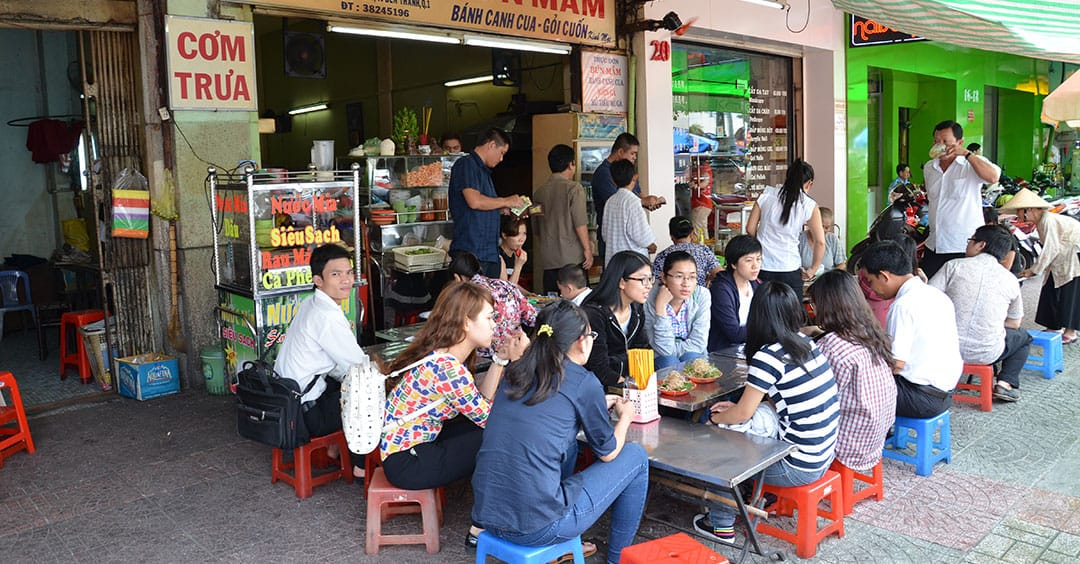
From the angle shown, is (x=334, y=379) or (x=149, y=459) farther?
(x=149, y=459)

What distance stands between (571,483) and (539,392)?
0.43 meters

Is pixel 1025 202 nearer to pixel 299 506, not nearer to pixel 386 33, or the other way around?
pixel 386 33

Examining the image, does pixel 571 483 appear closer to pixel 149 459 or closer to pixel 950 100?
pixel 149 459

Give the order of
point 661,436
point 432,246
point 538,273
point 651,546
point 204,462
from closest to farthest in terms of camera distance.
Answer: point 651,546 → point 661,436 → point 204,462 → point 432,246 → point 538,273

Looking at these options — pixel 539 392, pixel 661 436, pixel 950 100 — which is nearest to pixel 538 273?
pixel 661 436

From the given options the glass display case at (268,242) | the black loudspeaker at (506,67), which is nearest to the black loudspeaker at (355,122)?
the black loudspeaker at (506,67)

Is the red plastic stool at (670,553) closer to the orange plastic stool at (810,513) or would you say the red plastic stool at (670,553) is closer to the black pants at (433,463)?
the orange plastic stool at (810,513)

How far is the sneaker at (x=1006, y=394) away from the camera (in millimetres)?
6156

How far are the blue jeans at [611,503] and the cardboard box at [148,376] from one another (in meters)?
4.15

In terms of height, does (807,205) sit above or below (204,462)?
above

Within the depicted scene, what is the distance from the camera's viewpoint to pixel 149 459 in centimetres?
527

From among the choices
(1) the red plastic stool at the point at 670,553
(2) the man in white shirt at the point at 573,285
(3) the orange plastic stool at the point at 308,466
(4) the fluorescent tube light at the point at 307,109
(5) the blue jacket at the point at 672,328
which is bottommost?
(3) the orange plastic stool at the point at 308,466

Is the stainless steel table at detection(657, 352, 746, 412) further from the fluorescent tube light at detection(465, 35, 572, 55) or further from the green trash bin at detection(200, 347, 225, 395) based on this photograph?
the fluorescent tube light at detection(465, 35, 572, 55)

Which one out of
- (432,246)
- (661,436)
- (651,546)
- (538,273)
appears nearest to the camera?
(651,546)
